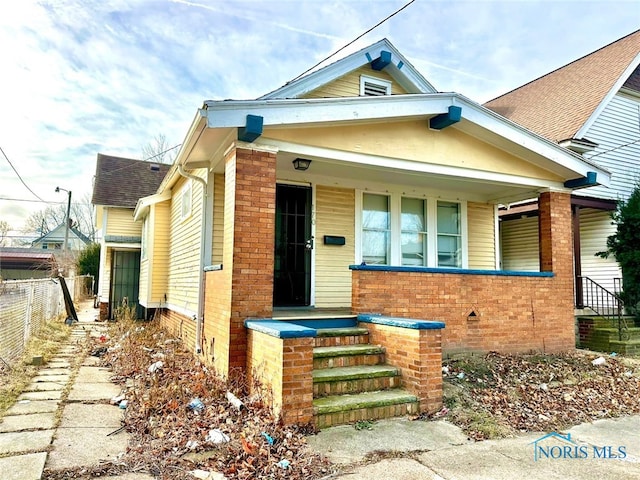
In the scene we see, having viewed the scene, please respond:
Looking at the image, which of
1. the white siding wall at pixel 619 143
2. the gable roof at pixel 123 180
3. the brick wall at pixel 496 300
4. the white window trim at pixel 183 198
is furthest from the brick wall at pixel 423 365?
the gable roof at pixel 123 180

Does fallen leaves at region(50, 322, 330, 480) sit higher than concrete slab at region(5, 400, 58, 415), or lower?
higher

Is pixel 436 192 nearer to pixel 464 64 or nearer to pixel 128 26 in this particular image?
pixel 464 64

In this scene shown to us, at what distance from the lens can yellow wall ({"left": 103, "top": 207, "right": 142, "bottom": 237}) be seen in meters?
15.1

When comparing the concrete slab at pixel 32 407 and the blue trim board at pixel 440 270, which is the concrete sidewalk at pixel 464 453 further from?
the concrete slab at pixel 32 407

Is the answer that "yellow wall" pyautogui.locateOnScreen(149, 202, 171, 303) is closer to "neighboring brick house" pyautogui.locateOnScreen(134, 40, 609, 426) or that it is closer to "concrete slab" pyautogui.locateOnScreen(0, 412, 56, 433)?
"neighboring brick house" pyautogui.locateOnScreen(134, 40, 609, 426)

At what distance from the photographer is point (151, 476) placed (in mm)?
3223

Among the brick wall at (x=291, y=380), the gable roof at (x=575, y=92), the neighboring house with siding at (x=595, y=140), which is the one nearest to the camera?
the brick wall at (x=291, y=380)

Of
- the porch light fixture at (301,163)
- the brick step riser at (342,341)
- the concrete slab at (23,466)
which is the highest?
the porch light fixture at (301,163)

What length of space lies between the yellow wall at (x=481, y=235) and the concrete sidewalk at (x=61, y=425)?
24.1 feet

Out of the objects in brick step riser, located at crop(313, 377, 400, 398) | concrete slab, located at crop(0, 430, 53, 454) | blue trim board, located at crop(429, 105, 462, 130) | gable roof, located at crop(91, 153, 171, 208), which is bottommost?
concrete slab, located at crop(0, 430, 53, 454)

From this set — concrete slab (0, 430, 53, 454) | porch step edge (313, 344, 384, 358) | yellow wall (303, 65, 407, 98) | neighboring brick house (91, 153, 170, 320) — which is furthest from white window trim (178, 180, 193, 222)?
neighboring brick house (91, 153, 170, 320)

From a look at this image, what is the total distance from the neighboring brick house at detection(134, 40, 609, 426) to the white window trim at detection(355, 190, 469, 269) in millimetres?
26

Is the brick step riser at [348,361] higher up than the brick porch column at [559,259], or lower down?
lower down

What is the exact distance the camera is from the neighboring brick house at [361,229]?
514cm
